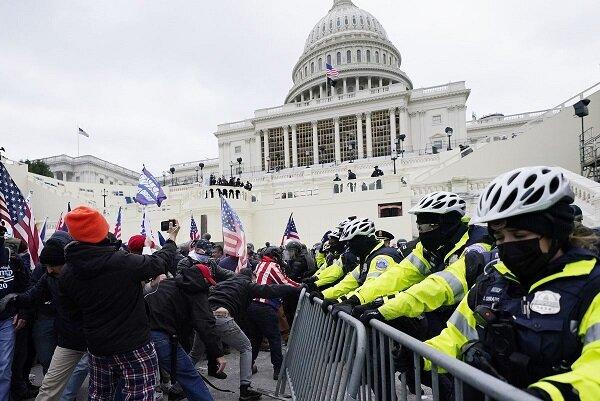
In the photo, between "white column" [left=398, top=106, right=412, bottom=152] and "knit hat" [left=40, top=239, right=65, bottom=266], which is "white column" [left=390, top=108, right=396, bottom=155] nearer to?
"white column" [left=398, top=106, right=412, bottom=152]

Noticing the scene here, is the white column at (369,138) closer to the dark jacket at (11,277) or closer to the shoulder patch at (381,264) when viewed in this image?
the shoulder patch at (381,264)

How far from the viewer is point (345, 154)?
64.8 metres

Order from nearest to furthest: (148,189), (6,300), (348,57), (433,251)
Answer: (433,251), (6,300), (148,189), (348,57)

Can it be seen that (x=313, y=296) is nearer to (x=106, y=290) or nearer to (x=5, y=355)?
(x=106, y=290)

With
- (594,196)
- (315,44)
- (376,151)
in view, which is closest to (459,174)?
(594,196)

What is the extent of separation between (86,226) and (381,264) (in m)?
2.64

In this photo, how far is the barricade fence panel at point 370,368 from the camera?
5.42 ft

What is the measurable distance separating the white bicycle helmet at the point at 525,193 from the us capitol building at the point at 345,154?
477 inches

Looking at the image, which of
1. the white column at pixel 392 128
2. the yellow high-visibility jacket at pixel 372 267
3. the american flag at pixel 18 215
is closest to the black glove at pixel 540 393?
the yellow high-visibility jacket at pixel 372 267

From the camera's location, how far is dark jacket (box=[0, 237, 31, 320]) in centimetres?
465

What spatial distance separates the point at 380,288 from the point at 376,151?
61.7 meters

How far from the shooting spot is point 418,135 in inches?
2517

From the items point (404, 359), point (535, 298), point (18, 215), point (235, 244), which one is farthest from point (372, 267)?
point (18, 215)

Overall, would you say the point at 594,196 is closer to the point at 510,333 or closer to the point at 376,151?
the point at 510,333
